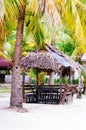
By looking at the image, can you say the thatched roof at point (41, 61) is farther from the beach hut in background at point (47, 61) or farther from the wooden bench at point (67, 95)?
the wooden bench at point (67, 95)

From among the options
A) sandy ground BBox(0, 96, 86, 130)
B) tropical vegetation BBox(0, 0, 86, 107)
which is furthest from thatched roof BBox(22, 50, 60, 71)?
sandy ground BBox(0, 96, 86, 130)

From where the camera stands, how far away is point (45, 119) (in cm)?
1441

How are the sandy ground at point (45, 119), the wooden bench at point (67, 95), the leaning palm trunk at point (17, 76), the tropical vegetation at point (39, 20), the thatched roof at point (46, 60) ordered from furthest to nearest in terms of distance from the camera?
1. the wooden bench at point (67, 95)
2. the thatched roof at point (46, 60)
3. the leaning palm trunk at point (17, 76)
4. the tropical vegetation at point (39, 20)
5. the sandy ground at point (45, 119)

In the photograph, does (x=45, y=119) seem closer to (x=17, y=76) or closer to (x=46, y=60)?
(x=17, y=76)

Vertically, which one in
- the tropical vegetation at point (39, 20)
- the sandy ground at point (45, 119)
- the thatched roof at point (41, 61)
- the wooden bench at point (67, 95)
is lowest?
the sandy ground at point (45, 119)

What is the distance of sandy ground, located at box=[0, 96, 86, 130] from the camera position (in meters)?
12.7

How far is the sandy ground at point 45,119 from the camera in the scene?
12.7 m

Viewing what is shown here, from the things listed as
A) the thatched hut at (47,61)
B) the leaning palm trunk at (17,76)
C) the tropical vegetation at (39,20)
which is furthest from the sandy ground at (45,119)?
the thatched hut at (47,61)

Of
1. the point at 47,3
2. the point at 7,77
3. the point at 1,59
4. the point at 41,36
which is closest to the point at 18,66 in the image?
the point at 41,36

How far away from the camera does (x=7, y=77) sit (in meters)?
41.5

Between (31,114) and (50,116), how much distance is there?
2.60 ft

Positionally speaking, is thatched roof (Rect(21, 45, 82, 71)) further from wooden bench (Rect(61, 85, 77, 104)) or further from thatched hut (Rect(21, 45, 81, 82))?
wooden bench (Rect(61, 85, 77, 104))

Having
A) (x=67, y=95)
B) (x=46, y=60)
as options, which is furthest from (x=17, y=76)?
(x=67, y=95)

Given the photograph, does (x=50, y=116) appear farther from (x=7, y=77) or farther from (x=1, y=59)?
(x=7, y=77)
